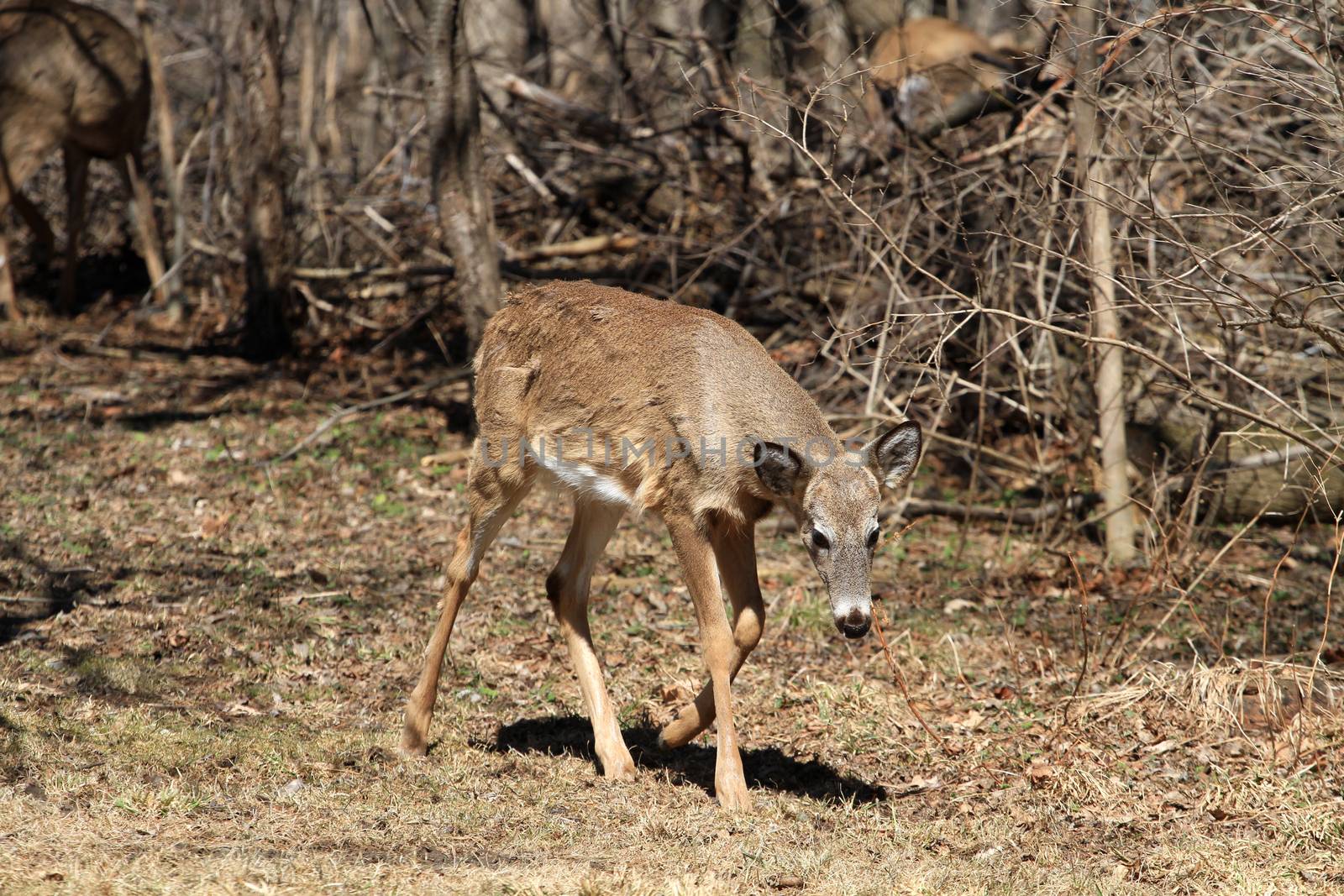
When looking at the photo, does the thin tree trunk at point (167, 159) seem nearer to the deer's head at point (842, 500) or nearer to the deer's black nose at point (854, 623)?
the deer's head at point (842, 500)

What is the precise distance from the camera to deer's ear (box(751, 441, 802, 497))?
556 centimetres

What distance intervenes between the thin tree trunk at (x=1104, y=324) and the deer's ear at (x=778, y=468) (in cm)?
301

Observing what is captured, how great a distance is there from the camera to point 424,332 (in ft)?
44.7

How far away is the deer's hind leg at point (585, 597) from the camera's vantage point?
6.39 meters

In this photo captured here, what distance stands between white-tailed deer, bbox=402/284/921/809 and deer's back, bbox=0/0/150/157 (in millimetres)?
8572

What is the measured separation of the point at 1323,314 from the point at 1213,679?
9.28 ft

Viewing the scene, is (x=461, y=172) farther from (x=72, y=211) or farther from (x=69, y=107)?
(x=72, y=211)

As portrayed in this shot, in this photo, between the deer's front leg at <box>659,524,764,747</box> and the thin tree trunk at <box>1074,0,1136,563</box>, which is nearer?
the deer's front leg at <box>659,524,764,747</box>

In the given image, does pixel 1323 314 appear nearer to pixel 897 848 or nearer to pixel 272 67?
pixel 897 848

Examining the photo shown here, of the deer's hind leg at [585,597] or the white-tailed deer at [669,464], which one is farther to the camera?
the deer's hind leg at [585,597]

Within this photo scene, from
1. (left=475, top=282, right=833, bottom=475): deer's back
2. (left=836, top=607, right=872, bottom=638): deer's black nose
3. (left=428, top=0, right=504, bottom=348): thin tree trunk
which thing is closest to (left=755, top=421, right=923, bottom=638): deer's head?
(left=836, top=607, right=872, bottom=638): deer's black nose

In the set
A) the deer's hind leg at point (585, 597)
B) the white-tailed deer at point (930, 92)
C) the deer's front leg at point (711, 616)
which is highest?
the white-tailed deer at point (930, 92)

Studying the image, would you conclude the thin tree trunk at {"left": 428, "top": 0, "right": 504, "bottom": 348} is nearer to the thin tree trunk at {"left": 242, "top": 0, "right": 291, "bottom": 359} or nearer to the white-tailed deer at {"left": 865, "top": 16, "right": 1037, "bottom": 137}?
the thin tree trunk at {"left": 242, "top": 0, "right": 291, "bottom": 359}

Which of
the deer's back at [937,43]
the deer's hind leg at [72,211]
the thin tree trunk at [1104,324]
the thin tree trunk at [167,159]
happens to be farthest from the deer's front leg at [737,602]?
the deer's hind leg at [72,211]
